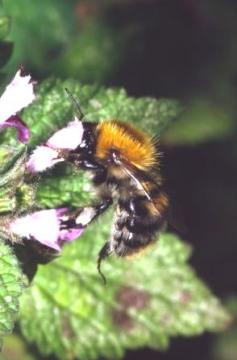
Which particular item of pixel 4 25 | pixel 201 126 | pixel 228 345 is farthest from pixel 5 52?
pixel 228 345

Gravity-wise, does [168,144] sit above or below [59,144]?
above

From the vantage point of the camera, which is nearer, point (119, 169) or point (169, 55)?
point (119, 169)

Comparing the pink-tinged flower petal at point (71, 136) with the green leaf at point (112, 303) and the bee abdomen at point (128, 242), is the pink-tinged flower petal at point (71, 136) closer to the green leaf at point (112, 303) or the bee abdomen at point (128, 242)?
the bee abdomen at point (128, 242)

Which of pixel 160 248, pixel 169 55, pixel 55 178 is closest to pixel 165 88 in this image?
pixel 169 55

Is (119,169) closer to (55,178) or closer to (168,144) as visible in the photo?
(55,178)

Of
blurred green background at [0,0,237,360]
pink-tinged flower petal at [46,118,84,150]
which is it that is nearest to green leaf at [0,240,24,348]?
pink-tinged flower petal at [46,118,84,150]

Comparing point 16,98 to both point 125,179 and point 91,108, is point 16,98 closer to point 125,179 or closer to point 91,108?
point 125,179
